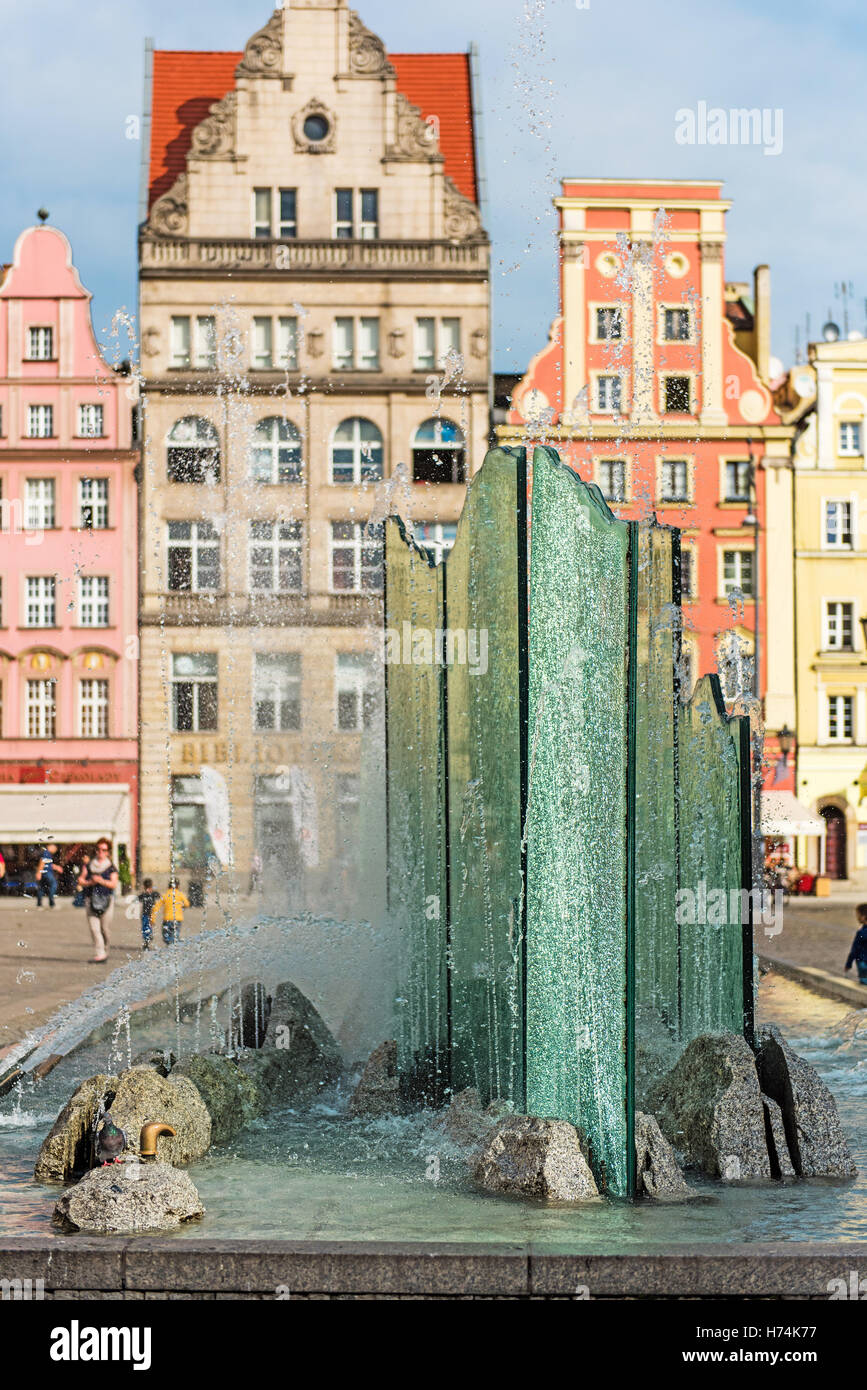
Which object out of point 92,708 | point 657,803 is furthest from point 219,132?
point 657,803

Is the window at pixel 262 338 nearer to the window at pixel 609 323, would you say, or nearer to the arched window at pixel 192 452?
the arched window at pixel 192 452

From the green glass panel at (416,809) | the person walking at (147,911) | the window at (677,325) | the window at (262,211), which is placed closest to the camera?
the green glass panel at (416,809)

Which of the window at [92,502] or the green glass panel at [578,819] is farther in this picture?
the window at [92,502]

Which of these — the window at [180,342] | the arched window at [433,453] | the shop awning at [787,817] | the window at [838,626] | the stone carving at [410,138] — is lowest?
the shop awning at [787,817]

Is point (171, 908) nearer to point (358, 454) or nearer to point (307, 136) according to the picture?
point (358, 454)

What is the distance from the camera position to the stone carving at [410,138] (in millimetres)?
42875

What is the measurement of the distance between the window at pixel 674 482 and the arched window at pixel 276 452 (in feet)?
28.2

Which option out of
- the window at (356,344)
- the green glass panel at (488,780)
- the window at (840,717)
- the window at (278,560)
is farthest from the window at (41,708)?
the green glass panel at (488,780)

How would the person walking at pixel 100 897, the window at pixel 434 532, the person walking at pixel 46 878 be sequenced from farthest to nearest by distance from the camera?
the window at pixel 434 532 → the person walking at pixel 46 878 → the person walking at pixel 100 897

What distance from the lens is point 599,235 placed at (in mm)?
42312

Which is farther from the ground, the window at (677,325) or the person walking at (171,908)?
the window at (677,325)

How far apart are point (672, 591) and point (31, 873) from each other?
93.5 ft
